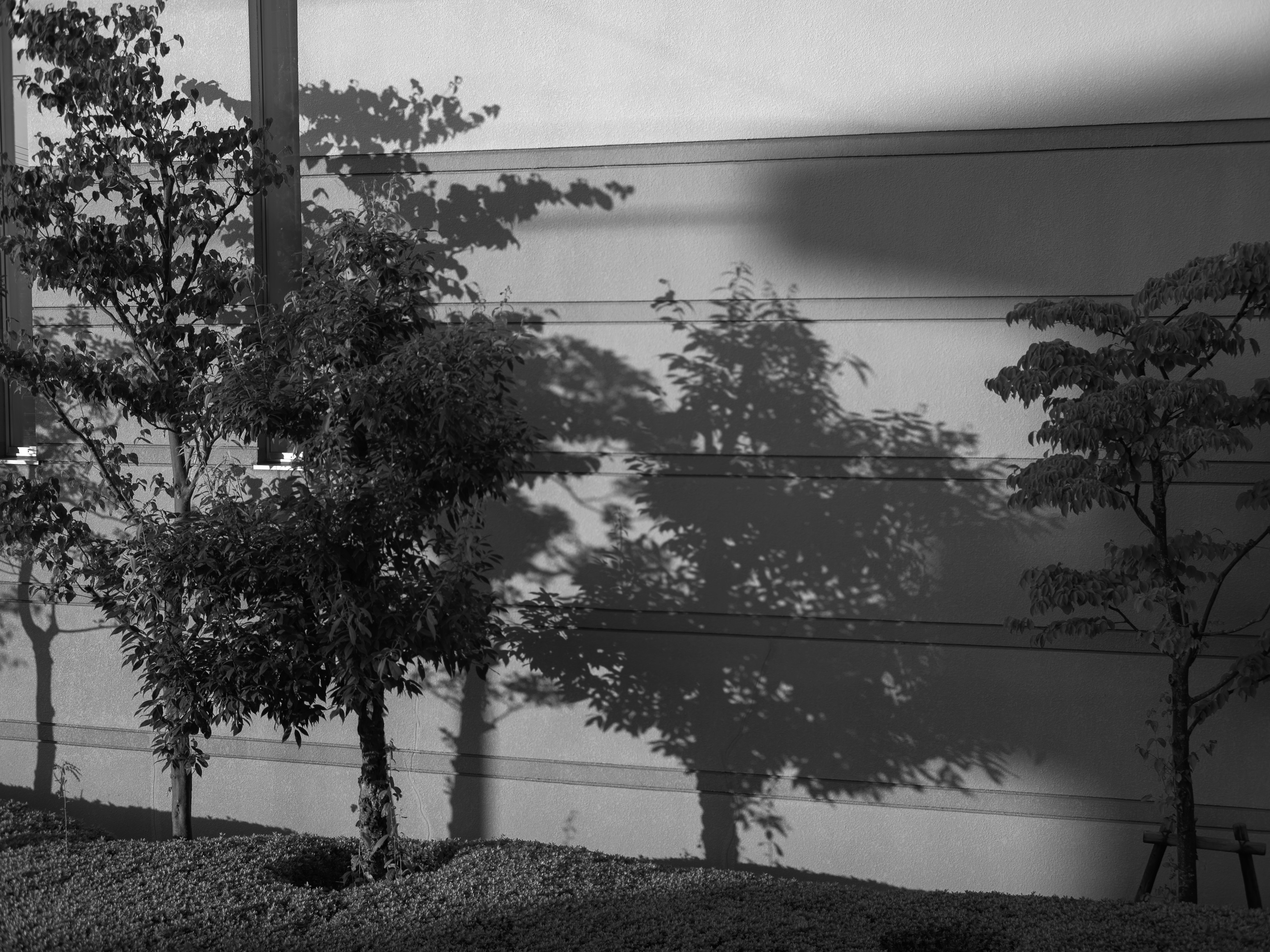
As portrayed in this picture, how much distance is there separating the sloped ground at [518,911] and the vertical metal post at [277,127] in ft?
8.22

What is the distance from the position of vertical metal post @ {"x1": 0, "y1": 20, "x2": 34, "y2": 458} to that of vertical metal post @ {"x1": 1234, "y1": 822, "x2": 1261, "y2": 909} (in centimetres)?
728

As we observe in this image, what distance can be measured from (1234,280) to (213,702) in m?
4.80

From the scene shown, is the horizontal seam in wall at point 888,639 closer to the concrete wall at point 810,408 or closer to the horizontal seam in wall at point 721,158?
the concrete wall at point 810,408

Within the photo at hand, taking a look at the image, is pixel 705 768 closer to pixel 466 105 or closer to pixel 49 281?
pixel 466 105

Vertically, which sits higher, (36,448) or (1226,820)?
(36,448)

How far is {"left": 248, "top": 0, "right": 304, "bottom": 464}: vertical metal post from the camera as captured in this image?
22.1ft

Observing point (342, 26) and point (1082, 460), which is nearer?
point (1082, 460)

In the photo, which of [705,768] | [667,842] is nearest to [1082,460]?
[705,768]

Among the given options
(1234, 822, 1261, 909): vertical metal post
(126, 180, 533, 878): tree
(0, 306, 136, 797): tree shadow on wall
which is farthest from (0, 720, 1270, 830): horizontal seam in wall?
(126, 180, 533, 878): tree

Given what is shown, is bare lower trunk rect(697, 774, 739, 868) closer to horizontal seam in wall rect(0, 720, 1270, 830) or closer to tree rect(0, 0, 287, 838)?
horizontal seam in wall rect(0, 720, 1270, 830)

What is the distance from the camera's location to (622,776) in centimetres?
643

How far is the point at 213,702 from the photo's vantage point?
5.23 m

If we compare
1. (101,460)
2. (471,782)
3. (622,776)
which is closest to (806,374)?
(622,776)

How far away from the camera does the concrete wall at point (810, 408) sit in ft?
19.1
